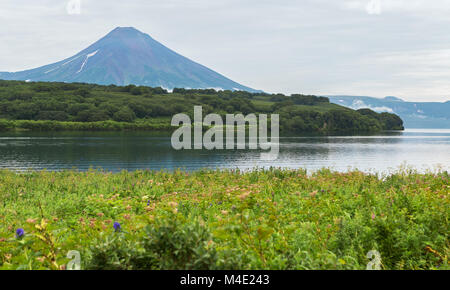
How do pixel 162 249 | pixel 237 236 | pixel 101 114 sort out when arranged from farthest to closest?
pixel 101 114, pixel 237 236, pixel 162 249

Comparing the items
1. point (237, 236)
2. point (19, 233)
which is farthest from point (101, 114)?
point (19, 233)

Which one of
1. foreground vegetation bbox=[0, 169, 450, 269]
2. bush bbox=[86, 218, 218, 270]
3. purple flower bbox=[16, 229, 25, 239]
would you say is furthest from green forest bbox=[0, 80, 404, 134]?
bush bbox=[86, 218, 218, 270]

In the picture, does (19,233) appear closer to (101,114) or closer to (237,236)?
(237,236)

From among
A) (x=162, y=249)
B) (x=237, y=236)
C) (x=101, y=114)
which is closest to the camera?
(x=162, y=249)

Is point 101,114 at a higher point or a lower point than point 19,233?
higher

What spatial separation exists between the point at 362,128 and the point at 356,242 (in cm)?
20202

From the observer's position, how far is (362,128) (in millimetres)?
194500

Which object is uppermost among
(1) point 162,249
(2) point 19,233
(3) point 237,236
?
(2) point 19,233

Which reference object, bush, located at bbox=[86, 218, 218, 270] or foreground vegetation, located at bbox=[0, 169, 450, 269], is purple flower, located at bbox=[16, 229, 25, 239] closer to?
foreground vegetation, located at bbox=[0, 169, 450, 269]

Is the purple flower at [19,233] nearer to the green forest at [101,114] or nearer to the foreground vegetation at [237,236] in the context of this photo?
the foreground vegetation at [237,236]

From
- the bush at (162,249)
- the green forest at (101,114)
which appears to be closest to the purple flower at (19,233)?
the bush at (162,249)

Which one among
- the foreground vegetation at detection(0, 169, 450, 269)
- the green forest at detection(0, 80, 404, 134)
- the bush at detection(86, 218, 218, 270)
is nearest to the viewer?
the bush at detection(86, 218, 218, 270)
